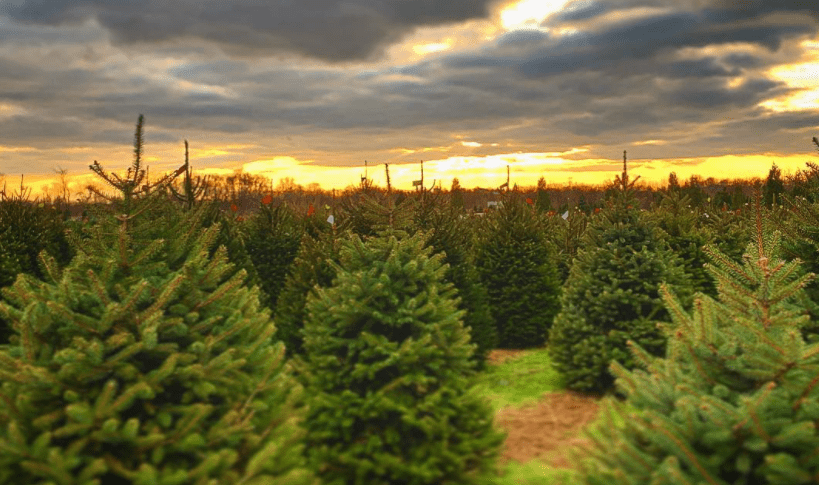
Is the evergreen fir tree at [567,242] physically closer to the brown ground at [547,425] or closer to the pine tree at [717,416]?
the brown ground at [547,425]

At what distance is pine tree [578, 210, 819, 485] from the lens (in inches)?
108

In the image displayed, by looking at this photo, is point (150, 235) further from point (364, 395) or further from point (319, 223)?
point (319, 223)

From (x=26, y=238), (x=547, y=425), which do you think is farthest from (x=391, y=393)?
(x=26, y=238)

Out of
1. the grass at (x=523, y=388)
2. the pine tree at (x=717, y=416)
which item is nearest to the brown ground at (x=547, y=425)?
the grass at (x=523, y=388)

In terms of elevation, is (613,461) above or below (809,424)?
below

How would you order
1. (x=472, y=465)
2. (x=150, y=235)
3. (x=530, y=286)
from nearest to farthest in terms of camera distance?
(x=472, y=465), (x=150, y=235), (x=530, y=286)

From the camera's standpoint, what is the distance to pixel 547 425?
6918mm

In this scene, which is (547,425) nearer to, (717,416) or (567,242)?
(717,416)

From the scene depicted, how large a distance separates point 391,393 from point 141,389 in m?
1.94

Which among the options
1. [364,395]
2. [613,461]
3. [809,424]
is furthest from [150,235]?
[809,424]

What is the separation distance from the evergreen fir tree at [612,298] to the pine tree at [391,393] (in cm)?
372

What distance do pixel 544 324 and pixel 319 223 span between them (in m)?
5.62

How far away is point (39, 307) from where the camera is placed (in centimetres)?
344

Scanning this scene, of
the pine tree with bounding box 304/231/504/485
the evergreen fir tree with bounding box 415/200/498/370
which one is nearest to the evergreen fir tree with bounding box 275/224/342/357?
the evergreen fir tree with bounding box 415/200/498/370
